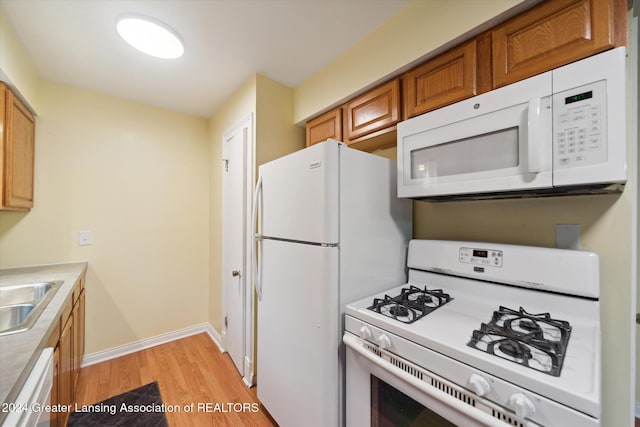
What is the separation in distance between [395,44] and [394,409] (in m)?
1.83

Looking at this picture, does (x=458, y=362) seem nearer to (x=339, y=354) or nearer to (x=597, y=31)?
(x=339, y=354)

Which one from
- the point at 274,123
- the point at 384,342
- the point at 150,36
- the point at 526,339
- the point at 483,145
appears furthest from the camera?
the point at 274,123

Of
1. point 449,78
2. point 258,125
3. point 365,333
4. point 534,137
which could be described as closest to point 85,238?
point 258,125

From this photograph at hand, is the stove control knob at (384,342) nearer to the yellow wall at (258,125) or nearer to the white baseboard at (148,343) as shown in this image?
the yellow wall at (258,125)

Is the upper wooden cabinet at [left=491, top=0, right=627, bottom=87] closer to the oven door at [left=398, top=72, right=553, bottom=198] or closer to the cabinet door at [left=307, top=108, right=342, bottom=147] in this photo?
the oven door at [left=398, top=72, right=553, bottom=198]

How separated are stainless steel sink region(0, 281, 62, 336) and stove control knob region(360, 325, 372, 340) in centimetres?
137

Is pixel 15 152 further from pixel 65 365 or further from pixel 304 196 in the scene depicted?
pixel 304 196

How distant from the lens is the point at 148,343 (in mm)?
2502

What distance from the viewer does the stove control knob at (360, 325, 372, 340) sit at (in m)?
1.00

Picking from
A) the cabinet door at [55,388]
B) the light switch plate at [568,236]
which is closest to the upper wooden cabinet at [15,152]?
the cabinet door at [55,388]

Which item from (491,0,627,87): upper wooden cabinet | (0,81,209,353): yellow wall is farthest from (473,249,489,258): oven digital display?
(0,81,209,353): yellow wall

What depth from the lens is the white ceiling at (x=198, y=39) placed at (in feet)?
4.48

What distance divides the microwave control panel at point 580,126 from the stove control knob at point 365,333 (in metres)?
0.90

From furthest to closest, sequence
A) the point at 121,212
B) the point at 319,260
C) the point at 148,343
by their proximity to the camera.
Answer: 1. the point at 148,343
2. the point at 121,212
3. the point at 319,260
